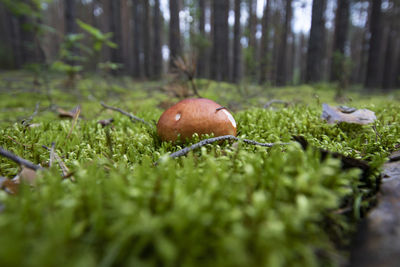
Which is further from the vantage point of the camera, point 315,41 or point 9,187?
point 315,41

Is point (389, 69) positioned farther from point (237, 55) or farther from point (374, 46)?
point (237, 55)

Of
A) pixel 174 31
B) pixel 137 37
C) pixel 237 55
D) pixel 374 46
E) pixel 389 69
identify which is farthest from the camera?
pixel 137 37

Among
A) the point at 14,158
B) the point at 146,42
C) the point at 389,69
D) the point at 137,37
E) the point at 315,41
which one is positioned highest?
the point at 137,37

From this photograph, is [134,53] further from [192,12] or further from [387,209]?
[387,209]

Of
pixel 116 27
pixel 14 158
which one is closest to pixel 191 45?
pixel 116 27

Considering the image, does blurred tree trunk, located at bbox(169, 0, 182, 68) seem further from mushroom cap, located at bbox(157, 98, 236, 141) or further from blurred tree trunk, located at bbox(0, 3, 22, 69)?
mushroom cap, located at bbox(157, 98, 236, 141)

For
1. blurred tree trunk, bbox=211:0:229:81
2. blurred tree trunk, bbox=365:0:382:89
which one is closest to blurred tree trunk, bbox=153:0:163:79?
blurred tree trunk, bbox=211:0:229:81

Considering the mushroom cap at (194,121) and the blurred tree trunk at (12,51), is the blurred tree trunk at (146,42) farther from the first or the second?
the mushroom cap at (194,121)

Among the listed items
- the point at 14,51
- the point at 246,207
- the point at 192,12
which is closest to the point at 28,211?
the point at 246,207
